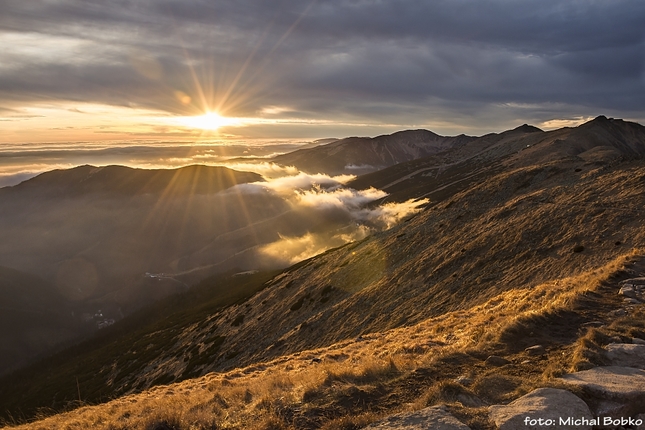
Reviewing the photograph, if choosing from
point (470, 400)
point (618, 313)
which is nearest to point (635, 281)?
point (618, 313)

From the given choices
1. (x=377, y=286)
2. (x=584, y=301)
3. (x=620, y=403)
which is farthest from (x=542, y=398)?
(x=377, y=286)

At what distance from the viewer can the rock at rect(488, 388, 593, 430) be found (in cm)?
929

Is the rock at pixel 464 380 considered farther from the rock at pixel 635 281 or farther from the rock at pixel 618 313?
the rock at pixel 635 281

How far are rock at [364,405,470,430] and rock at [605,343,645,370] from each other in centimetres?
701

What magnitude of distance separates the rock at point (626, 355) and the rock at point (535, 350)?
202 centimetres

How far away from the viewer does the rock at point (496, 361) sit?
13.8 m

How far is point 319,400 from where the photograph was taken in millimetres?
12031

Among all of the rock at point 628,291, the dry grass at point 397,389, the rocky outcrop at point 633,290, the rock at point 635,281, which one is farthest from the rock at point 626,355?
the rock at point 635,281

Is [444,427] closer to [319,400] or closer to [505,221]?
[319,400]

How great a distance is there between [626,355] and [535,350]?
277cm

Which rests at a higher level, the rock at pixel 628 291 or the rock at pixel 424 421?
the rock at pixel 628 291

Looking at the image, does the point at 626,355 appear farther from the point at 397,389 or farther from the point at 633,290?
the point at 633,290

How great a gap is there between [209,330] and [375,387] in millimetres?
74145

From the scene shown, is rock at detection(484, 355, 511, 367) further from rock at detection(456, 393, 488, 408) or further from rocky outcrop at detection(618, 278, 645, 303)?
rocky outcrop at detection(618, 278, 645, 303)
